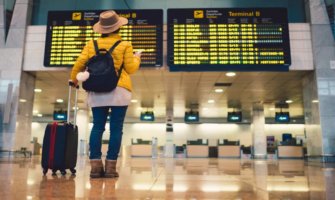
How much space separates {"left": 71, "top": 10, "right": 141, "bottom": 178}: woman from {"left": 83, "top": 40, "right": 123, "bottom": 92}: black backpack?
10cm

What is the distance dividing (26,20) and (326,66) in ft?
25.8

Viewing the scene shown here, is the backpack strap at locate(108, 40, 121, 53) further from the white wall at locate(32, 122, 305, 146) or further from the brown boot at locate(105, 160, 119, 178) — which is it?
the white wall at locate(32, 122, 305, 146)

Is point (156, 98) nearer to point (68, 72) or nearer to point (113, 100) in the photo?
point (68, 72)

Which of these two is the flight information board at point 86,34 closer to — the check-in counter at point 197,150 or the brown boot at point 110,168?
the brown boot at point 110,168

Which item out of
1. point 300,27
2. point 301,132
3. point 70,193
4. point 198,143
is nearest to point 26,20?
point 300,27

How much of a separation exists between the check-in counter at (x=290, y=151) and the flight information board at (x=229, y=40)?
11.3 m

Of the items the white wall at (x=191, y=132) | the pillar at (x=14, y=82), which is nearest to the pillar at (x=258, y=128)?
the white wall at (x=191, y=132)

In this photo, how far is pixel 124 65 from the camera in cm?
305

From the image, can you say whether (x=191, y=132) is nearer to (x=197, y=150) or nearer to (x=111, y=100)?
(x=197, y=150)

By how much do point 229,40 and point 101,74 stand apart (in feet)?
16.9

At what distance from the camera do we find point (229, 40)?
740 centimetres

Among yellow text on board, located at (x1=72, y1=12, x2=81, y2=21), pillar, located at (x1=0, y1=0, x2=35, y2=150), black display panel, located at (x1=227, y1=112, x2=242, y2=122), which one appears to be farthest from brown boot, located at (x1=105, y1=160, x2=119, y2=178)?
black display panel, located at (x1=227, y1=112, x2=242, y2=122)

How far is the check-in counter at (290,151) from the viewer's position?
1727cm

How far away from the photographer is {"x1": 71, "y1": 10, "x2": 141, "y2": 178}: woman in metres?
2.94
